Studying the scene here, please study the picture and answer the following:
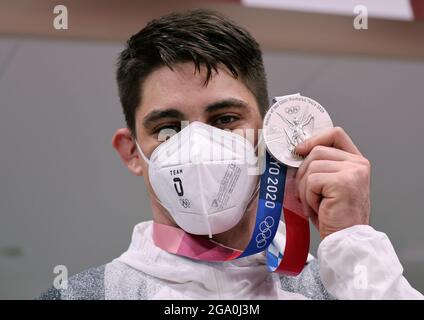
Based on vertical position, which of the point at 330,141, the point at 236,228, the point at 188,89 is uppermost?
the point at 188,89

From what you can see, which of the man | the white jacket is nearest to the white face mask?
the man

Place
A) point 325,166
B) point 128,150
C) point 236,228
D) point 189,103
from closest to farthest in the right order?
point 325,166 → point 189,103 → point 236,228 → point 128,150

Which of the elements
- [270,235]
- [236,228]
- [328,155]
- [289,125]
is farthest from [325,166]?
[236,228]

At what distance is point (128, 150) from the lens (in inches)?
63.1

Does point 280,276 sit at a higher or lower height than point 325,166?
lower

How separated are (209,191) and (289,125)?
25 cm

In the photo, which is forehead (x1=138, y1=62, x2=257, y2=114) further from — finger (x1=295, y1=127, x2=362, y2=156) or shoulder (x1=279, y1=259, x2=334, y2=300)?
shoulder (x1=279, y1=259, x2=334, y2=300)

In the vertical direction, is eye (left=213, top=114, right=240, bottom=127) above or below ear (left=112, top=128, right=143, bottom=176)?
above

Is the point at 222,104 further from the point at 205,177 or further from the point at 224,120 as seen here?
the point at 205,177

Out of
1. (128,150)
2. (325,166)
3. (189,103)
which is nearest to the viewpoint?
(325,166)

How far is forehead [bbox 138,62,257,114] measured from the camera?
137 cm

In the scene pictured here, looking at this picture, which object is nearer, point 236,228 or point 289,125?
point 289,125

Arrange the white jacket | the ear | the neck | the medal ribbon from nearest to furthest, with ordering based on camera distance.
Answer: the white jacket < the medal ribbon < the neck < the ear
